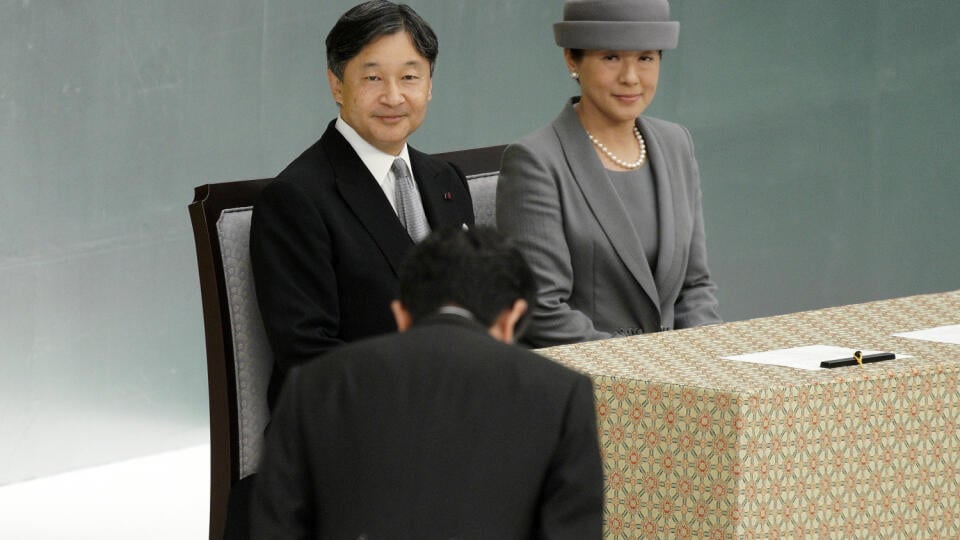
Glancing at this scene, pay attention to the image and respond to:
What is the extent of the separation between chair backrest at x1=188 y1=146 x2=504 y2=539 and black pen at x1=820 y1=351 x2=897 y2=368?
3.90ft

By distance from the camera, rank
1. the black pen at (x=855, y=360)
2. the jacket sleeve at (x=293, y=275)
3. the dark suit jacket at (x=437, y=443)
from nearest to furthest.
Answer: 1. the dark suit jacket at (x=437, y=443)
2. the black pen at (x=855, y=360)
3. the jacket sleeve at (x=293, y=275)

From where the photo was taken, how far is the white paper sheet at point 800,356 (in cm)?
273

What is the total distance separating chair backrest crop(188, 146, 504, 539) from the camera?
3.29 metres

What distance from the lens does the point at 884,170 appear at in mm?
6844

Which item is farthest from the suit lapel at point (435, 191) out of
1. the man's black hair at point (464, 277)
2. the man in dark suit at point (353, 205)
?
the man's black hair at point (464, 277)

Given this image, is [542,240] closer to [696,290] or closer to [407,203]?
[407,203]

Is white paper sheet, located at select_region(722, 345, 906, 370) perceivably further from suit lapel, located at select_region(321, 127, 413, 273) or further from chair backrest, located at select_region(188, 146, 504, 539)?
chair backrest, located at select_region(188, 146, 504, 539)

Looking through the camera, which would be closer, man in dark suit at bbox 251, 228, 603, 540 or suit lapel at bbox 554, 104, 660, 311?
man in dark suit at bbox 251, 228, 603, 540

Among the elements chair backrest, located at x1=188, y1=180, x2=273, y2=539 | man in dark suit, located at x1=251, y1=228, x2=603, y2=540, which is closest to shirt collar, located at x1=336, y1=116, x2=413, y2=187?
chair backrest, located at x1=188, y1=180, x2=273, y2=539

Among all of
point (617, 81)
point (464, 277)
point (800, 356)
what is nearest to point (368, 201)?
point (617, 81)

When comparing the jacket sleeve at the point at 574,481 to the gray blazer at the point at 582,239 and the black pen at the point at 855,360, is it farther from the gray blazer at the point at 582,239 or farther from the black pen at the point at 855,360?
the gray blazer at the point at 582,239

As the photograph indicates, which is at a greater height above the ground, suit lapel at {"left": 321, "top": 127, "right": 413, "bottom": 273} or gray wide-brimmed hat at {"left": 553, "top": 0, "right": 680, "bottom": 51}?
gray wide-brimmed hat at {"left": 553, "top": 0, "right": 680, "bottom": 51}

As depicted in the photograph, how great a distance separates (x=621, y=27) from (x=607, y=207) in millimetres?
374

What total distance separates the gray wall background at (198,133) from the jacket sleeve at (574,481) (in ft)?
11.1
